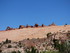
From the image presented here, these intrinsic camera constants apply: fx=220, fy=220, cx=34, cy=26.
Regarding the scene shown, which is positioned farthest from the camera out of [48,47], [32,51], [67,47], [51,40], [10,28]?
[10,28]

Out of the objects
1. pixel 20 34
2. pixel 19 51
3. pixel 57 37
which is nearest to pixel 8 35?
pixel 20 34

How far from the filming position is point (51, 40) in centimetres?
3709

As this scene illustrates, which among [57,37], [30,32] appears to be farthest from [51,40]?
[30,32]

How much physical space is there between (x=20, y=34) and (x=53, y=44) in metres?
27.8

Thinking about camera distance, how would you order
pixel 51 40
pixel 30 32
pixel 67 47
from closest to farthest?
pixel 67 47 < pixel 51 40 < pixel 30 32

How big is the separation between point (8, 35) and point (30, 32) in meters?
6.91

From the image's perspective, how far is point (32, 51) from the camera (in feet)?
98.5

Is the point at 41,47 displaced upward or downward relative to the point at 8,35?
downward

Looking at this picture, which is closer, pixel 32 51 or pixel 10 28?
pixel 32 51

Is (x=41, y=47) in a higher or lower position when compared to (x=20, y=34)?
lower

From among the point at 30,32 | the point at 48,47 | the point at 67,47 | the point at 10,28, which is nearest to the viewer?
the point at 67,47

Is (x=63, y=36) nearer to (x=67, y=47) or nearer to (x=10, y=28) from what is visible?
(x=67, y=47)

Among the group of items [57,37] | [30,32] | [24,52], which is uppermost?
[30,32]

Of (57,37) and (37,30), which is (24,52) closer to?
(57,37)
